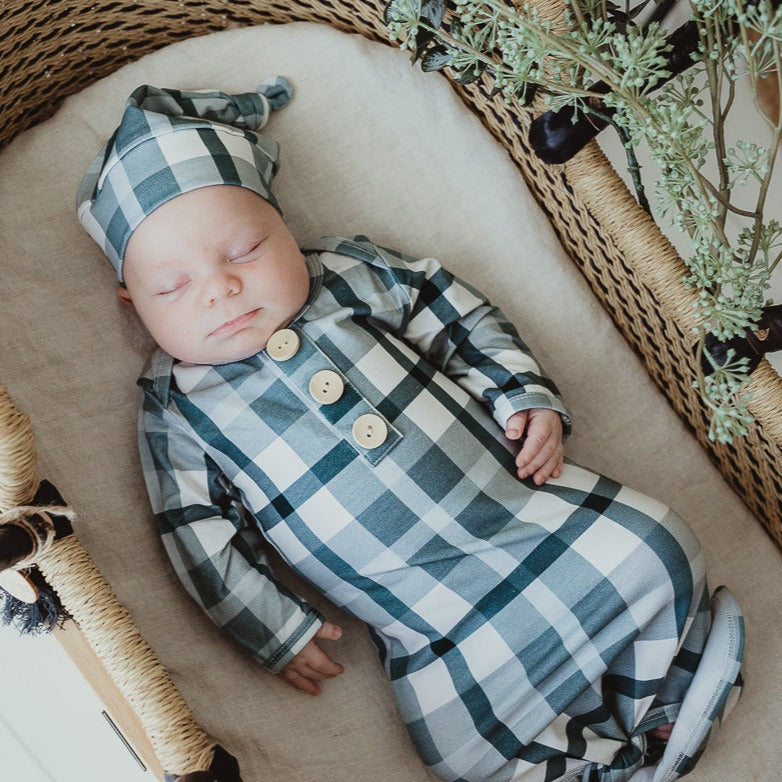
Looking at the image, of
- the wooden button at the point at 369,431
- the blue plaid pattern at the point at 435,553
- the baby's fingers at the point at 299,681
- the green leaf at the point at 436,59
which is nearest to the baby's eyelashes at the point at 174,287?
the blue plaid pattern at the point at 435,553

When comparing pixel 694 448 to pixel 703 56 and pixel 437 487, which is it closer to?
pixel 437 487

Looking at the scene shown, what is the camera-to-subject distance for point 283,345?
1059 mm

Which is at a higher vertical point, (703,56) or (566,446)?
(703,56)

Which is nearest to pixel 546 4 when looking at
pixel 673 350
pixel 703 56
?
pixel 703 56

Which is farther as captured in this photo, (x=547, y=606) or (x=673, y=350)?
(x=673, y=350)

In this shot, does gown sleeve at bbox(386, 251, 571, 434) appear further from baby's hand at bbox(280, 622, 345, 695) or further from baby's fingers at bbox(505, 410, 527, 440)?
baby's hand at bbox(280, 622, 345, 695)

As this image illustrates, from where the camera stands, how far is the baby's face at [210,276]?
1017mm

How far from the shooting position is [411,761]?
1.07m

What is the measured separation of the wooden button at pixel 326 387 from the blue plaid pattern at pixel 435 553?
0.6 inches

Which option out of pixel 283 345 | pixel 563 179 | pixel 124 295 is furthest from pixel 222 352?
pixel 563 179

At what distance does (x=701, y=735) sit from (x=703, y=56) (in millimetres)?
740

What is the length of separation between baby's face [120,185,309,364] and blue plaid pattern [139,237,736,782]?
0.15ft

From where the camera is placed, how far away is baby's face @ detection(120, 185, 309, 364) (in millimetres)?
1017

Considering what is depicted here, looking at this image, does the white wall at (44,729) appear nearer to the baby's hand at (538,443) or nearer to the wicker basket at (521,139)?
the baby's hand at (538,443)
